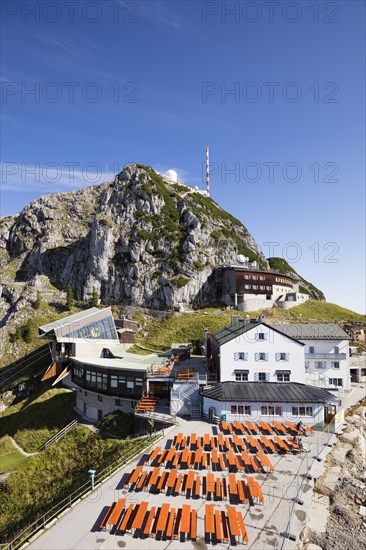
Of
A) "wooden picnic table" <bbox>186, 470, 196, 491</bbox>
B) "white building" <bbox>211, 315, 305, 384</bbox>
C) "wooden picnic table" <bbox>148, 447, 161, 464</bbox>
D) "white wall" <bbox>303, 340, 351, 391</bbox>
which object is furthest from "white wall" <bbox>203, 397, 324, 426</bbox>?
"white wall" <bbox>303, 340, 351, 391</bbox>

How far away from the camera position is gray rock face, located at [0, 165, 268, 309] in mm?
98875

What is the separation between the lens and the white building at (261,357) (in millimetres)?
37969

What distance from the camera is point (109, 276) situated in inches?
4227

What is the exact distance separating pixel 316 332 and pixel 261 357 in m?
13.8

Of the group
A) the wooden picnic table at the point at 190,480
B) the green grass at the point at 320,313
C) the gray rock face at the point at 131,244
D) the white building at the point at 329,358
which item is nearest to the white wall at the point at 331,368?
the white building at the point at 329,358

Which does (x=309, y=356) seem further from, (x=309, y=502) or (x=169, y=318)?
(x=169, y=318)

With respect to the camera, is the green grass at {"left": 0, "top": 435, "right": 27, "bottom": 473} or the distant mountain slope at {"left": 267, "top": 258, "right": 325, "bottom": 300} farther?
the distant mountain slope at {"left": 267, "top": 258, "right": 325, "bottom": 300}

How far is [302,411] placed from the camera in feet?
111

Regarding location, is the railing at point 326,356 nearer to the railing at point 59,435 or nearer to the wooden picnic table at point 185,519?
the wooden picnic table at point 185,519

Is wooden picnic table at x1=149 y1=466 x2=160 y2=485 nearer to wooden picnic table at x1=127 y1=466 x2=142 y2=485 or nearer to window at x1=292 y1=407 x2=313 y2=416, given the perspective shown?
wooden picnic table at x1=127 y1=466 x2=142 y2=485

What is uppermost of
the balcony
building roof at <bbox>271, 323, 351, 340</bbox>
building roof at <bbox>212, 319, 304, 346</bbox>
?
building roof at <bbox>212, 319, 304, 346</bbox>

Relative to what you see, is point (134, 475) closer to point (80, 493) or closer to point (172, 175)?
point (80, 493)

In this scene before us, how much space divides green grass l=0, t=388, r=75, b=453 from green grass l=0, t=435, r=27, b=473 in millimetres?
1059

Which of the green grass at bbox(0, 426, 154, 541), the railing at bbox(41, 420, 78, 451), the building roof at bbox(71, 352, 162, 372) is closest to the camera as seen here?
the green grass at bbox(0, 426, 154, 541)
